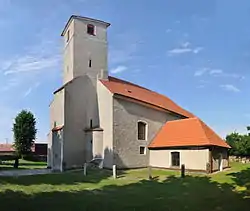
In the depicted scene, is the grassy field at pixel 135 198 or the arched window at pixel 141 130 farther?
the arched window at pixel 141 130

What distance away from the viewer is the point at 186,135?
104ft

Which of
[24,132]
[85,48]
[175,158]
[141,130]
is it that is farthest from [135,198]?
[24,132]

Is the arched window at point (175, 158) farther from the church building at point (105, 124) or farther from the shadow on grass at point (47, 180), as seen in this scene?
the shadow on grass at point (47, 180)

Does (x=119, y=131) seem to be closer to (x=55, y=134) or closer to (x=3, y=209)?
(x=55, y=134)

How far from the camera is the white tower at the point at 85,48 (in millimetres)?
36406

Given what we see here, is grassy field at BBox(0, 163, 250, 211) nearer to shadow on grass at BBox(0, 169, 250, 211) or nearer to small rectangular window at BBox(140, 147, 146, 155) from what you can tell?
shadow on grass at BBox(0, 169, 250, 211)

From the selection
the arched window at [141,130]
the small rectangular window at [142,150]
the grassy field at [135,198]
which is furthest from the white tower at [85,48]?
the grassy field at [135,198]

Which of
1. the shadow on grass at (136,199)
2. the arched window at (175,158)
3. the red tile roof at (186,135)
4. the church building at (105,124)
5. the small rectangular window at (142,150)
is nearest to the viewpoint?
the shadow on grass at (136,199)

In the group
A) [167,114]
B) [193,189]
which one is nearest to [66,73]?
[167,114]

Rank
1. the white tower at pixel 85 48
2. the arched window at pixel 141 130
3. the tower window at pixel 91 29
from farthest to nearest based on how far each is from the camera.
Answer: the tower window at pixel 91 29
the white tower at pixel 85 48
the arched window at pixel 141 130

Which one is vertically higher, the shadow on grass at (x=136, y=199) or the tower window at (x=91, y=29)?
the tower window at (x=91, y=29)

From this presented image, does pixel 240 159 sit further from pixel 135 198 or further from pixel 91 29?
pixel 135 198

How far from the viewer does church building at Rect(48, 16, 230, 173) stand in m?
31.9

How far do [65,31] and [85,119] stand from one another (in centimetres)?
1174
